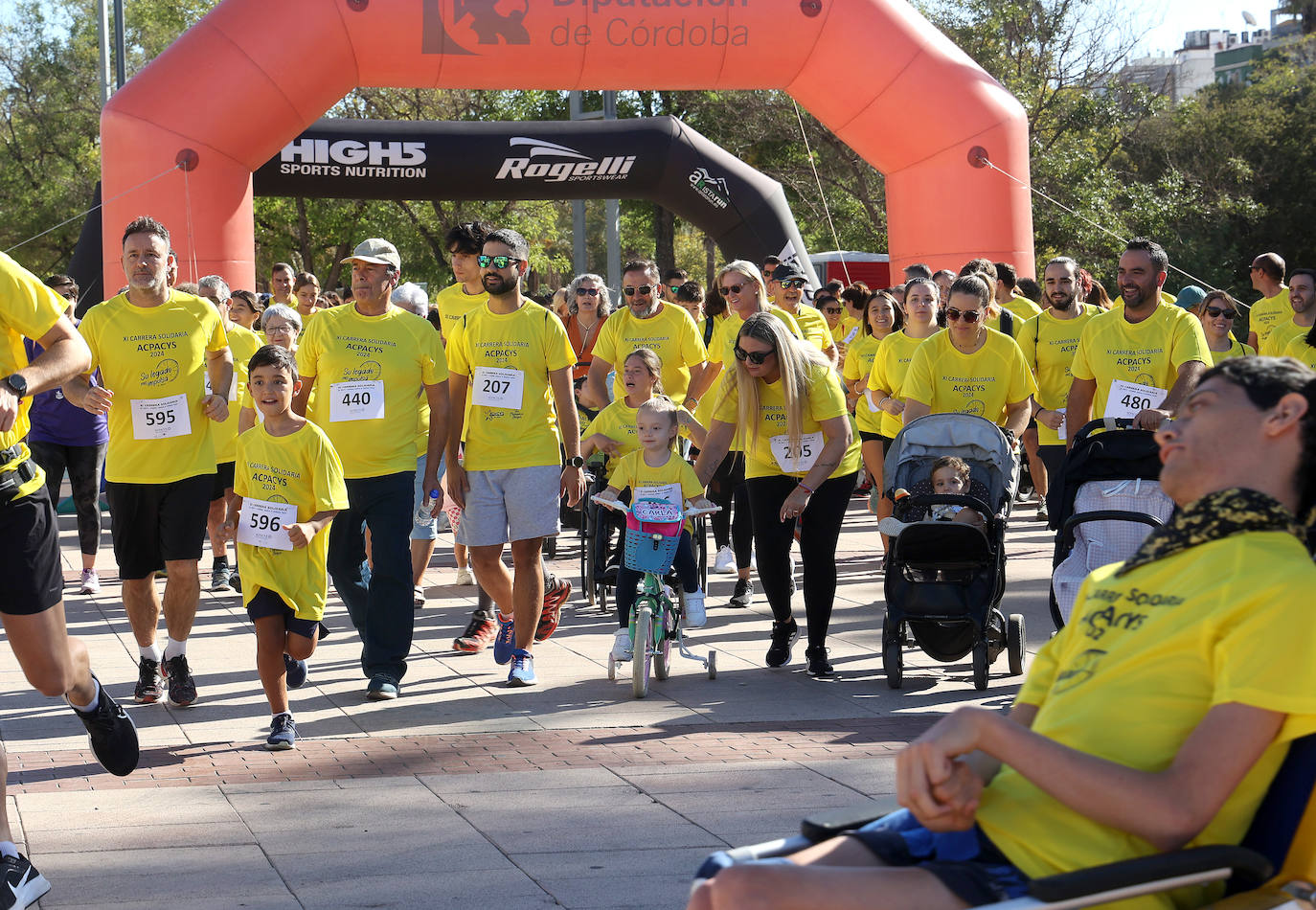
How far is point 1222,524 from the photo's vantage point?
260 centimetres

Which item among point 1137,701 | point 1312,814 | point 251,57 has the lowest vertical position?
point 1312,814

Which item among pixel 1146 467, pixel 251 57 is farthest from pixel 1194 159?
pixel 1146 467

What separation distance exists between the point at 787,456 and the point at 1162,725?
4906 mm

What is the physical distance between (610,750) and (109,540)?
337 inches

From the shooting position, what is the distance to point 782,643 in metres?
7.70

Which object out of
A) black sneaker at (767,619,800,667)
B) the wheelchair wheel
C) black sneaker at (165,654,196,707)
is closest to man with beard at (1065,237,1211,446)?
black sneaker at (767,619,800,667)

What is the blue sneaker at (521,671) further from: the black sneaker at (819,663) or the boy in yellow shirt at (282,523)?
the black sneaker at (819,663)

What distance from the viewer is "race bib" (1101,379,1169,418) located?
7.48m

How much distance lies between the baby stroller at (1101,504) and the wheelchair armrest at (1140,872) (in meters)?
4.20

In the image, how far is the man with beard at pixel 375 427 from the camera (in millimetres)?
7113

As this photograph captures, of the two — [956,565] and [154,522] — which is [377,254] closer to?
[154,522]

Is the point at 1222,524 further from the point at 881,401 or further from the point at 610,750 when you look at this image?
the point at 881,401

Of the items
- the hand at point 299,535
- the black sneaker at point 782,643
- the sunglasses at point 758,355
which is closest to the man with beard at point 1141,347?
the sunglasses at point 758,355

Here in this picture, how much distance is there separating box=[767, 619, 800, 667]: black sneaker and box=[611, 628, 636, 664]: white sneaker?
0.84m
